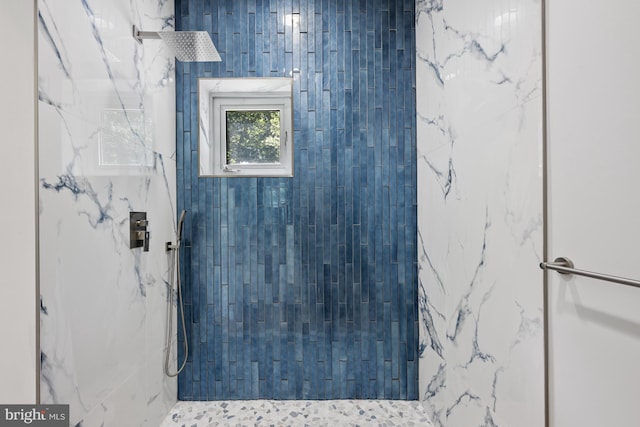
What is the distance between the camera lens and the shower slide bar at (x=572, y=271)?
0.64 meters

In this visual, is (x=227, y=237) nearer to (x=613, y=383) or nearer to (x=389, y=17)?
(x=389, y=17)

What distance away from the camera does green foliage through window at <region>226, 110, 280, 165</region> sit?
2045mm

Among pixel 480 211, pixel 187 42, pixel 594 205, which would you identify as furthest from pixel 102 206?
pixel 594 205

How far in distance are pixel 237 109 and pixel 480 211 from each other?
147 cm

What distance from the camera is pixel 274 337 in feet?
6.51

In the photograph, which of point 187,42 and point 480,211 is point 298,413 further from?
point 187,42

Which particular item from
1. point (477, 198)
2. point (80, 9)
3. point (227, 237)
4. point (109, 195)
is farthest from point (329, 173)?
point (80, 9)

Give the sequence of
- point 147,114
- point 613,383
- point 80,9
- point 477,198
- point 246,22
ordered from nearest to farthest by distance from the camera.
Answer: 1. point 613,383
2. point 80,9
3. point 477,198
4. point 147,114
5. point 246,22

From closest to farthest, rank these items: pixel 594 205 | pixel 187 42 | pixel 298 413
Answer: pixel 594 205, pixel 187 42, pixel 298 413

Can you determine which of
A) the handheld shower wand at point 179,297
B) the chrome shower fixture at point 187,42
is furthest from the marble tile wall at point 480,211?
the handheld shower wand at point 179,297

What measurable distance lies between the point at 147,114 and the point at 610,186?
5.78 ft

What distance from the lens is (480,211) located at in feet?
4.21
